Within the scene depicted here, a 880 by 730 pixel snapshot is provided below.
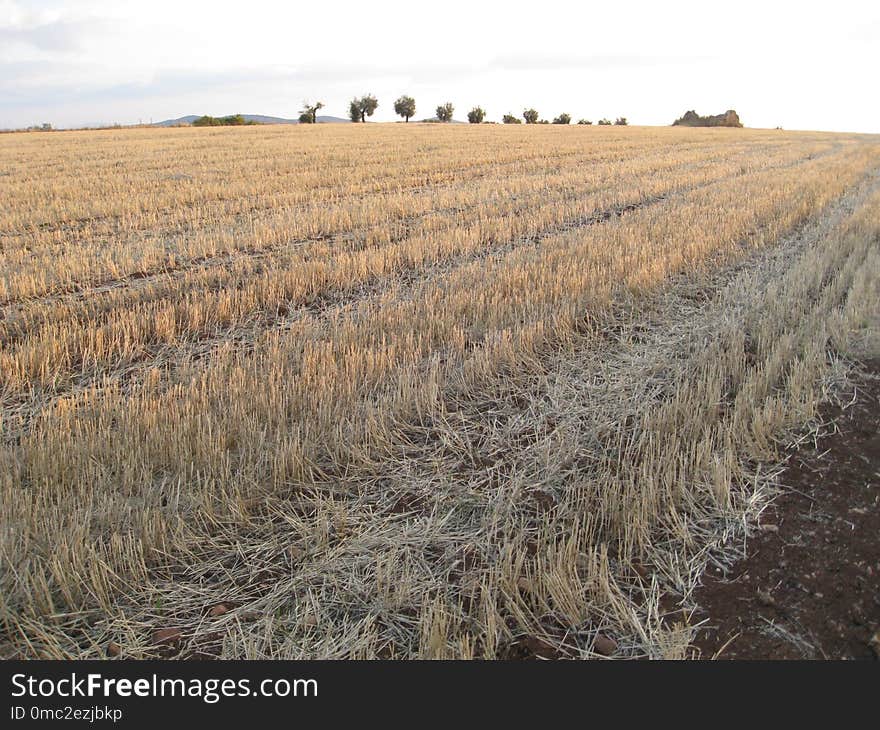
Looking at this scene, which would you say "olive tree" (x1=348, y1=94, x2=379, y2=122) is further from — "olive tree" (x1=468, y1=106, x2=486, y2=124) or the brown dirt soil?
the brown dirt soil

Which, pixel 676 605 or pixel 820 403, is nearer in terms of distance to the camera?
pixel 676 605

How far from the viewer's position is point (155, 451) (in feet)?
11.2

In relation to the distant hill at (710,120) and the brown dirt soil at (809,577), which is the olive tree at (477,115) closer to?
the distant hill at (710,120)

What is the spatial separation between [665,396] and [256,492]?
270cm

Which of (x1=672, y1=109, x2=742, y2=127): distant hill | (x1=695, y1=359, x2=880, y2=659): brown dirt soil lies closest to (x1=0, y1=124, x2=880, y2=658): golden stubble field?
(x1=695, y1=359, x2=880, y2=659): brown dirt soil

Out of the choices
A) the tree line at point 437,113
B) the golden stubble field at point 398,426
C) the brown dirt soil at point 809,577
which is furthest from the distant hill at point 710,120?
the brown dirt soil at point 809,577

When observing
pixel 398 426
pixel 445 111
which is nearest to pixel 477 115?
pixel 445 111

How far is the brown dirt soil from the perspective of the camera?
2.21 m

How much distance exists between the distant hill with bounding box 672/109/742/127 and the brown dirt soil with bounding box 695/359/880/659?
7771 centimetres

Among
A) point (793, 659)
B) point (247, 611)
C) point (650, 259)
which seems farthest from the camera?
point (650, 259)

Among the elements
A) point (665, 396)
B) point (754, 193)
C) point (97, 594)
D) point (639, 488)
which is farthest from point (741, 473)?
point (754, 193)

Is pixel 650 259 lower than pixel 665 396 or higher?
higher

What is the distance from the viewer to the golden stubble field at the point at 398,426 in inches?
94.8

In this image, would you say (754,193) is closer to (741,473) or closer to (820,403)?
(820,403)
